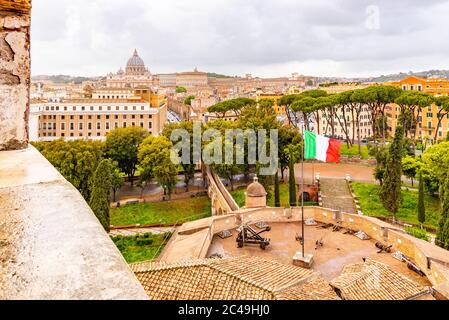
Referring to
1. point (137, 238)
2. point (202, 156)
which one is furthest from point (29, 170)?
point (202, 156)

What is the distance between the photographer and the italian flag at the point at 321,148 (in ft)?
51.1

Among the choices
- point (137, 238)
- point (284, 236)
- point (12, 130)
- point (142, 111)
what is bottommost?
point (137, 238)

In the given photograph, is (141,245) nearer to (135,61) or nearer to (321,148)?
(321,148)

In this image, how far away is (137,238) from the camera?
76.9 feet

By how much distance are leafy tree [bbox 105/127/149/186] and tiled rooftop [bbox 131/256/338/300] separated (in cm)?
2498

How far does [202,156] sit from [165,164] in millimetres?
2799

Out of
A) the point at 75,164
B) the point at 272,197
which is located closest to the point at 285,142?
the point at 272,197

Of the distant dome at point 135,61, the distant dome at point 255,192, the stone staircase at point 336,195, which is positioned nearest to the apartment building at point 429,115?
the stone staircase at point 336,195

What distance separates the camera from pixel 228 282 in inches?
359

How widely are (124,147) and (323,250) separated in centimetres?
2307

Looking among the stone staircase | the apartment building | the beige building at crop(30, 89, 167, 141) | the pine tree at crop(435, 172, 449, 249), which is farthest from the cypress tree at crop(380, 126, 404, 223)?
the beige building at crop(30, 89, 167, 141)

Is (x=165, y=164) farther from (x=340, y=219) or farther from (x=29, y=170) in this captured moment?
(x=29, y=170)

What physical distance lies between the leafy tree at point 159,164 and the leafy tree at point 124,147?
3.38 meters

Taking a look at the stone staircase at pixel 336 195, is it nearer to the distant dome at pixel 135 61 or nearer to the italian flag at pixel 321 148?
the italian flag at pixel 321 148
